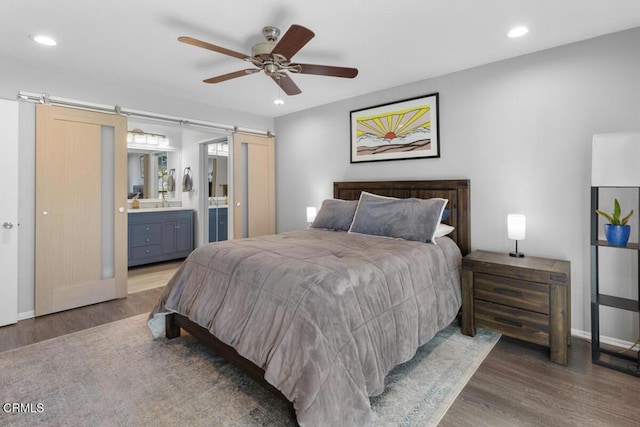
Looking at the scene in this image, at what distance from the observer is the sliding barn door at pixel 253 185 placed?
4.84 m

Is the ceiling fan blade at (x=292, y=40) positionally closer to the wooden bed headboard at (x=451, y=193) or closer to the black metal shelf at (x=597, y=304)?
the wooden bed headboard at (x=451, y=193)

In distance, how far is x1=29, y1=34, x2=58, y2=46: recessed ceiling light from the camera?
2561 millimetres

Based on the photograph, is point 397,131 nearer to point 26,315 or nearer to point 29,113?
point 29,113

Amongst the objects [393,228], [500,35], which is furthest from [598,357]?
[500,35]

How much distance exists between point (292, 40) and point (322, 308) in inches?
64.8

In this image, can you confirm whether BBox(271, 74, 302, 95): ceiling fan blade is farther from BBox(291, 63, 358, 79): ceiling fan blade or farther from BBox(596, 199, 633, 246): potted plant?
BBox(596, 199, 633, 246): potted plant

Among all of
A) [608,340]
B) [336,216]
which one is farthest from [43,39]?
[608,340]

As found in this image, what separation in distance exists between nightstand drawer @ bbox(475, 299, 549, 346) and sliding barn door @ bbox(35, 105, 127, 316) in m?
3.82

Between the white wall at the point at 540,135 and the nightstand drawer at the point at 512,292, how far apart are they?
645mm

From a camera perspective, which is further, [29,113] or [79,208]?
[79,208]

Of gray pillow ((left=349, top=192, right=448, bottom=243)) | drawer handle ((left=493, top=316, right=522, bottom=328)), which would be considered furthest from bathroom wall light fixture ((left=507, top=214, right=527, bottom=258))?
drawer handle ((left=493, top=316, right=522, bottom=328))

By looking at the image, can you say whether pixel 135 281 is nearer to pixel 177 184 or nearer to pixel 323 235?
pixel 177 184

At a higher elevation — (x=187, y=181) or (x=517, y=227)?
(x=187, y=181)

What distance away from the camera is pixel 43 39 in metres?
2.61
